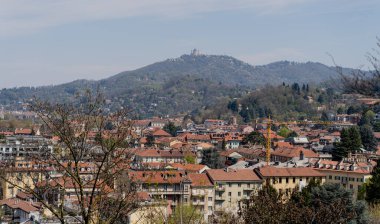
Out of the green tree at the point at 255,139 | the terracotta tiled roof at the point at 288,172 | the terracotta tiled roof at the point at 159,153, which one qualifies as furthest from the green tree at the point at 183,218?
the green tree at the point at 255,139

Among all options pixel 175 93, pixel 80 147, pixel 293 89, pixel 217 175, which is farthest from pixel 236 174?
pixel 175 93

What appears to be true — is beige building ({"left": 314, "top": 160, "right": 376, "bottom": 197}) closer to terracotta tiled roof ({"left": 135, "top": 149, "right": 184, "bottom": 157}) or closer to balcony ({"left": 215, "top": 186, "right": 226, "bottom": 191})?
balcony ({"left": 215, "top": 186, "right": 226, "bottom": 191})

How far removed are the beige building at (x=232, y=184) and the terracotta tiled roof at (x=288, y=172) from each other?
607 millimetres

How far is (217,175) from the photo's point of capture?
104 feet

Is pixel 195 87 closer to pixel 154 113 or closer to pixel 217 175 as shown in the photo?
pixel 154 113

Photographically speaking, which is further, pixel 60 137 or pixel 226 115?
pixel 226 115

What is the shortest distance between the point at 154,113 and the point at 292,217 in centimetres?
13614

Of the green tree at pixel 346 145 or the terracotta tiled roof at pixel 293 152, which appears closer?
the green tree at pixel 346 145

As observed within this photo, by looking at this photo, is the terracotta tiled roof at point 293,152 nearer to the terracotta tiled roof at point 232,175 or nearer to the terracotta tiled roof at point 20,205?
the terracotta tiled roof at point 232,175

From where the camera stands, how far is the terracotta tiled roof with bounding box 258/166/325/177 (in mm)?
32844

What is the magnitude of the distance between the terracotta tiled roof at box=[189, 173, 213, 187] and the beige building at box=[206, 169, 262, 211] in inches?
9.8

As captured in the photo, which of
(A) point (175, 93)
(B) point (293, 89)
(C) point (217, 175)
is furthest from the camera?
(A) point (175, 93)

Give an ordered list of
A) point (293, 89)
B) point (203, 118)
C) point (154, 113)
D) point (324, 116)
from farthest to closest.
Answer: point (154, 113) → point (203, 118) → point (293, 89) → point (324, 116)

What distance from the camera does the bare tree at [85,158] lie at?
644 cm
